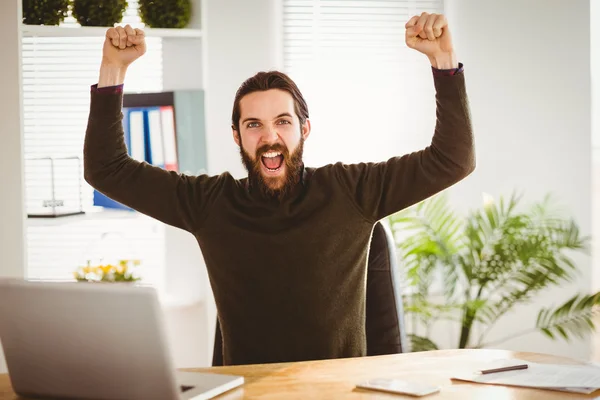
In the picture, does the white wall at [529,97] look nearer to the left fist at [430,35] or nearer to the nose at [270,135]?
the nose at [270,135]

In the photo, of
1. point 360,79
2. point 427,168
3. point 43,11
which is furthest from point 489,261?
point 43,11

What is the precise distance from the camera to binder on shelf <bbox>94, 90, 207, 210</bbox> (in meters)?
3.43

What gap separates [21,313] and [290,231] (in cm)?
86

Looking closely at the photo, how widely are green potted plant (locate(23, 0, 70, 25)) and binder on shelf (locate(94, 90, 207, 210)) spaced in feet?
1.42

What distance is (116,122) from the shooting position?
2.17m

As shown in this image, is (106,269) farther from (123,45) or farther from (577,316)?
(577,316)

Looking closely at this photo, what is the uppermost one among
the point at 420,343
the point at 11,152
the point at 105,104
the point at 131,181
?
the point at 105,104

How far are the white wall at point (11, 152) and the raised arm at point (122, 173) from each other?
41.5 inches

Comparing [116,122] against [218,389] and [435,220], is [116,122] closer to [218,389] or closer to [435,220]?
[218,389]

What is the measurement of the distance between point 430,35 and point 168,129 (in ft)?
5.82

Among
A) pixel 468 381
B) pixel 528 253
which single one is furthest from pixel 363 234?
pixel 528 253

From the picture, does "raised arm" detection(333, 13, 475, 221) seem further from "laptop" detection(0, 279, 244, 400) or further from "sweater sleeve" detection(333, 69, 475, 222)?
"laptop" detection(0, 279, 244, 400)

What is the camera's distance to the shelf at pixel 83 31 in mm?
3211

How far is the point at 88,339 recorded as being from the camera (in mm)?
1345
